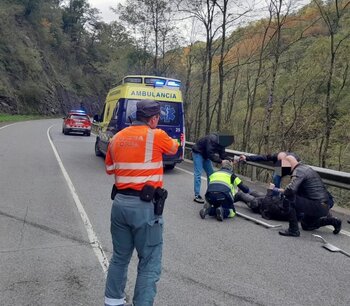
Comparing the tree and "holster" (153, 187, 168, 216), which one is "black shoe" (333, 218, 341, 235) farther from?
the tree

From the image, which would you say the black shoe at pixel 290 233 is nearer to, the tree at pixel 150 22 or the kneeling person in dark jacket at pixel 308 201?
the kneeling person in dark jacket at pixel 308 201

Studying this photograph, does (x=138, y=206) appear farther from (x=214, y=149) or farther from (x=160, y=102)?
(x=160, y=102)

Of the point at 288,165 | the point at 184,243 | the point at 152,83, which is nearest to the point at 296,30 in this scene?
the point at 152,83

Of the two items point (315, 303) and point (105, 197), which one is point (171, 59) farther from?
point (315, 303)

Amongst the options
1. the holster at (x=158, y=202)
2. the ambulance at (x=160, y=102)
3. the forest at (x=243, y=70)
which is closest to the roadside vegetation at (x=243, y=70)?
the forest at (x=243, y=70)

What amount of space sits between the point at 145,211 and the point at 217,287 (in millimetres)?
1411

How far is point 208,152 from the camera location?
7.73 metres

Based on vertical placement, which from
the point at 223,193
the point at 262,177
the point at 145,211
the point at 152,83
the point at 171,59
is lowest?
the point at 262,177

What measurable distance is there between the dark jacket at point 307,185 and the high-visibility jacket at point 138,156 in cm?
335

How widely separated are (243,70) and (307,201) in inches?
860

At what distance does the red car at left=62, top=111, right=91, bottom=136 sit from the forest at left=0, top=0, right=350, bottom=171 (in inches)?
275

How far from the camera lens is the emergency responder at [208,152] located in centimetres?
754

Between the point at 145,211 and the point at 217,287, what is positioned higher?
the point at 145,211

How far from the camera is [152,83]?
11.9 metres
